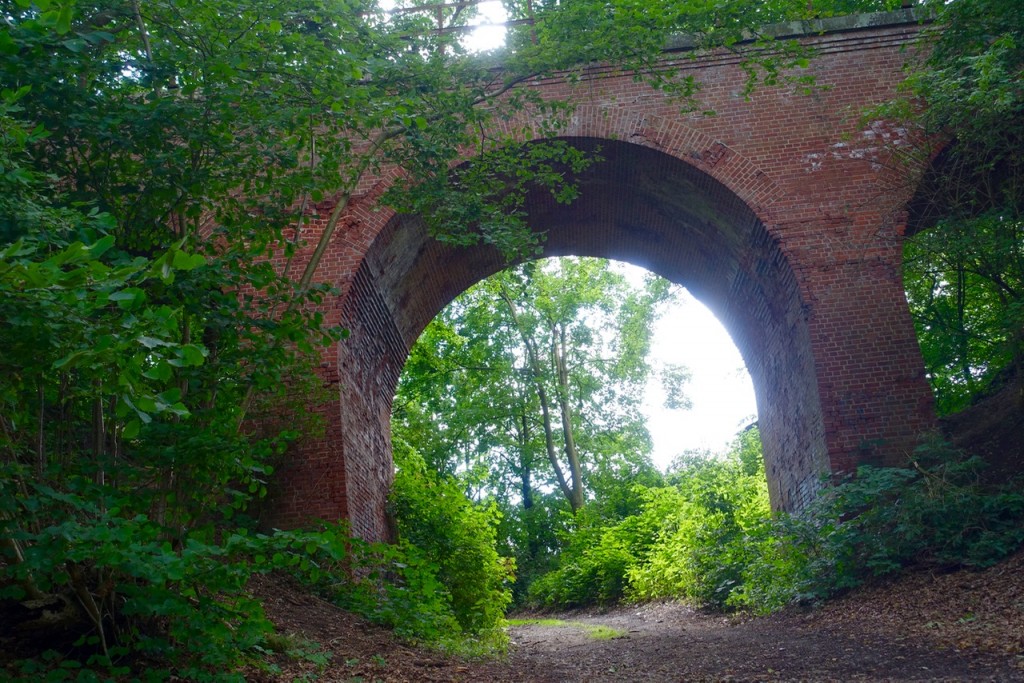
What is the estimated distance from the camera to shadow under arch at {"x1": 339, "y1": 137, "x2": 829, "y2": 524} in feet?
38.2

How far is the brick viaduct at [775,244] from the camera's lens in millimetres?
10867

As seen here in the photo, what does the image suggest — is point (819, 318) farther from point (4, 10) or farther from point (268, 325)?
point (4, 10)

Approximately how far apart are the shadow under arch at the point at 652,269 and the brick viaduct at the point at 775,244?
0.04 m

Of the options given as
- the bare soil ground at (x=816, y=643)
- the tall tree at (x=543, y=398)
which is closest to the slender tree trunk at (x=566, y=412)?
the tall tree at (x=543, y=398)

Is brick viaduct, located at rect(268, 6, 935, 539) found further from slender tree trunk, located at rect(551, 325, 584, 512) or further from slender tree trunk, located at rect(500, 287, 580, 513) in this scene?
slender tree trunk, located at rect(551, 325, 584, 512)

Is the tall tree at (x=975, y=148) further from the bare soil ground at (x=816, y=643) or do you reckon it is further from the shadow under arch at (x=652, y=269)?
the shadow under arch at (x=652, y=269)

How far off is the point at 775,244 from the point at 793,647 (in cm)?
543

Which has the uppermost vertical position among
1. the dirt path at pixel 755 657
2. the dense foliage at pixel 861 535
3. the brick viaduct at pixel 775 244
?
the brick viaduct at pixel 775 244

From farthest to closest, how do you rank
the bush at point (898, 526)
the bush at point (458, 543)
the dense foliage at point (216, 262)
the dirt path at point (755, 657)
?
the bush at point (458, 543), the bush at point (898, 526), the dirt path at point (755, 657), the dense foliage at point (216, 262)

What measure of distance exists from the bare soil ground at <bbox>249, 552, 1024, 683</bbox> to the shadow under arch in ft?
7.48

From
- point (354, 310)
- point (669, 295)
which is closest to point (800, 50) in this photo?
point (354, 310)

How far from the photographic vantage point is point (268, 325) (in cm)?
518

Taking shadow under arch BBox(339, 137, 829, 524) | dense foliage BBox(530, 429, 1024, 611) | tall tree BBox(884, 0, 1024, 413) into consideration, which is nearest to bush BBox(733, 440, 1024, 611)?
dense foliage BBox(530, 429, 1024, 611)

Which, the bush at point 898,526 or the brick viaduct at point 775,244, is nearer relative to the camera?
the bush at point 898,526
